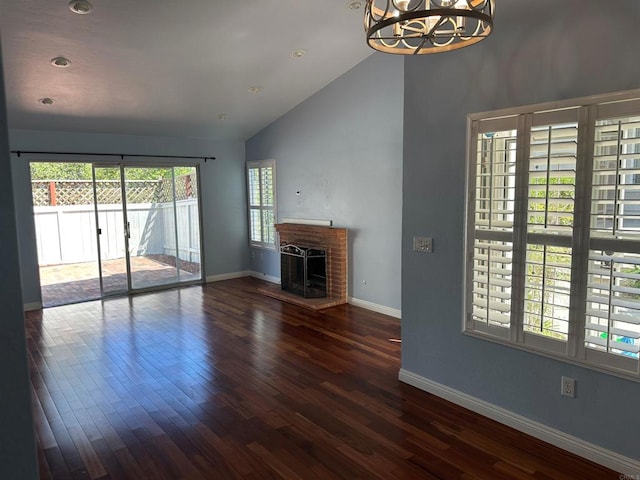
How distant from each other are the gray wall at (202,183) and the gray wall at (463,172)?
15.6 ft

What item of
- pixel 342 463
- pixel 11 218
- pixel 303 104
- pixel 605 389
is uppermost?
pixel 303 104

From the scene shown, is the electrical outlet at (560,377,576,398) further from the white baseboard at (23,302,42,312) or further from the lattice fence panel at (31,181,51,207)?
the lattice fence panel at (31,181,51,207)

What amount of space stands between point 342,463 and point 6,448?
1776 mm

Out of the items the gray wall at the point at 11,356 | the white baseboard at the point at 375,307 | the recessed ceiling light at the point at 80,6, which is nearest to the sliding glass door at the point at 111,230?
the recessed ceiling light at the point at 80,6

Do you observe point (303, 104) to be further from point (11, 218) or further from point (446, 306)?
point (11, 218)

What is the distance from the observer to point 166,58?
4363 mm

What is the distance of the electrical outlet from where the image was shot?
2.49 metres

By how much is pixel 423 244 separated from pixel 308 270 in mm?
3037

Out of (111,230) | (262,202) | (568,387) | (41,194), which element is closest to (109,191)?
(111,230)

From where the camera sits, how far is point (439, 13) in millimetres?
1476

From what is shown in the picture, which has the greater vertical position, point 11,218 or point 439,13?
point 439,13

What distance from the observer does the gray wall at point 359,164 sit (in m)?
5.05

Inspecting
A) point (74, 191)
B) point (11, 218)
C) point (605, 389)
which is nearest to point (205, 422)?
point (11, 218)

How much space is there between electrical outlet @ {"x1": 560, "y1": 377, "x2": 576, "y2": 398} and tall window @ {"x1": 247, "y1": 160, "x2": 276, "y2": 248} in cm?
526
